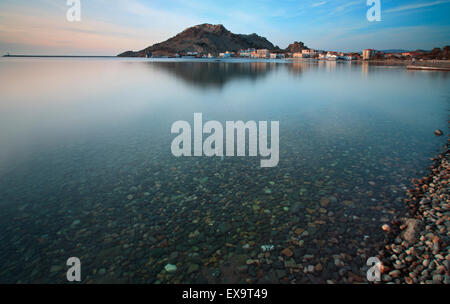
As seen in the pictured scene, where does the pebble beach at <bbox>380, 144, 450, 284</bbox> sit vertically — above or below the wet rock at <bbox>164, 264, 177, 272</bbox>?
above

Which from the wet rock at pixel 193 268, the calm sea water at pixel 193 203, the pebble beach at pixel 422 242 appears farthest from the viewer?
the calm sea water at pixel 193 203

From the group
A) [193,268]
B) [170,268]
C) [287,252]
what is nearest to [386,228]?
[287,252]

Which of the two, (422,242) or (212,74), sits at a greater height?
(212,74)

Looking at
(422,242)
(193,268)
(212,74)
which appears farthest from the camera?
(212,74)

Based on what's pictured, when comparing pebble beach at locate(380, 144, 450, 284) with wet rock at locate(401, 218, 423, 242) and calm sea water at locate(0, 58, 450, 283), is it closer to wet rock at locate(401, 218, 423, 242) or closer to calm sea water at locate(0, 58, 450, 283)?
wet rock at locate(401, 218, 423, 242)

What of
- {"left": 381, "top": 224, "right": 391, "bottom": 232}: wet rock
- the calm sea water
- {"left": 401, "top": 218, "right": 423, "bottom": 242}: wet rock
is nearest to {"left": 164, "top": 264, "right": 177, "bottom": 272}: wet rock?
the calm sea water

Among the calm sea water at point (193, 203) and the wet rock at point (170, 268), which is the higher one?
the calm sea water at point (193, 203)

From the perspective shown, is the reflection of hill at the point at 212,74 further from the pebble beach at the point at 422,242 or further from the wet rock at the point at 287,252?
the wet rock at the point at 287,252

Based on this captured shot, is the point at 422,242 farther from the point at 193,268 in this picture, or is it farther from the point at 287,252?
the point at 193,268

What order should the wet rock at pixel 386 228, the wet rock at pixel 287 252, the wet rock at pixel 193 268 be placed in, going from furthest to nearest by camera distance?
the wet rock at pixel 386 228 → the wet rock at pixel 287 252 → the wet rock at pixel 193 268

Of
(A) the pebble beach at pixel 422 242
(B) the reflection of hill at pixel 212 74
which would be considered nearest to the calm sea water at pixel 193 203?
(A) the pebble beach at pixel 422 242

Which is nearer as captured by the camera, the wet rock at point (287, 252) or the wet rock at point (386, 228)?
the wet rock at point (287, 252)

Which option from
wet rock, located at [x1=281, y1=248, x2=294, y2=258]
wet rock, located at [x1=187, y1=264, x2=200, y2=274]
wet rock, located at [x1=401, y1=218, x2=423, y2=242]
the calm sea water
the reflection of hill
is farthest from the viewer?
the reflection of hill
